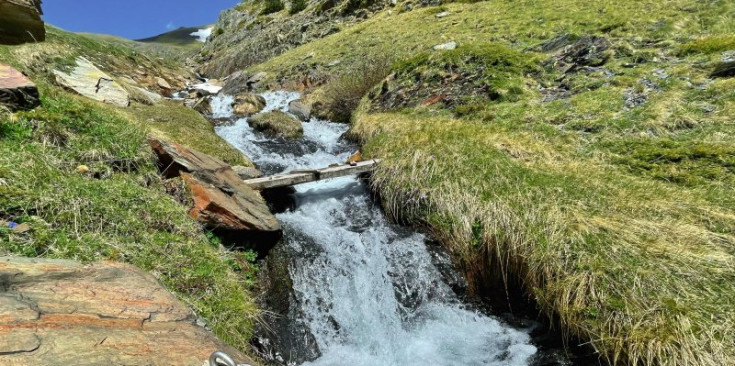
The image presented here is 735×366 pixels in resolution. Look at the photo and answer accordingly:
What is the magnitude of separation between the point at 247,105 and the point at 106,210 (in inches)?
599

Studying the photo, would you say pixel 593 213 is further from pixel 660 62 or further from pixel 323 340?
pixel 660 62

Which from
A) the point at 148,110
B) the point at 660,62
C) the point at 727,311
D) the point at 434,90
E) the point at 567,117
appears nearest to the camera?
the point at 727,311

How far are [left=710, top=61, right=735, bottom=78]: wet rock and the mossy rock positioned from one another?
1288cm

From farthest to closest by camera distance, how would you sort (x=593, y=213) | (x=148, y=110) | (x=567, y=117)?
(x=148, y=110)
(x=567, y=117)
(x=593, y=213)

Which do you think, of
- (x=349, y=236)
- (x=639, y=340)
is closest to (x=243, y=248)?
(x=349, y=236)

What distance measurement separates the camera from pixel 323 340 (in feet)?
19.2

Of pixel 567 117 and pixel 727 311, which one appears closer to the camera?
pixel 727 311

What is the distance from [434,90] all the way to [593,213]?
9.10 m

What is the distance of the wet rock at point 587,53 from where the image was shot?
1295 cm

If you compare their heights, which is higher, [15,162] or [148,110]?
[148,110]

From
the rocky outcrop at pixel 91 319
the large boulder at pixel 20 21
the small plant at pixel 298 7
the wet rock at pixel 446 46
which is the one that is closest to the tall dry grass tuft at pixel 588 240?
the rocky outcrop at pixel 91 319

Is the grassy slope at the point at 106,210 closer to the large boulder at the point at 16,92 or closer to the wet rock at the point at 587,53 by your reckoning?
the large boulder at the point at 16,92

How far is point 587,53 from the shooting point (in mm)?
13367

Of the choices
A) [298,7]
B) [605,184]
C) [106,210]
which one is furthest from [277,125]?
[298,7]
